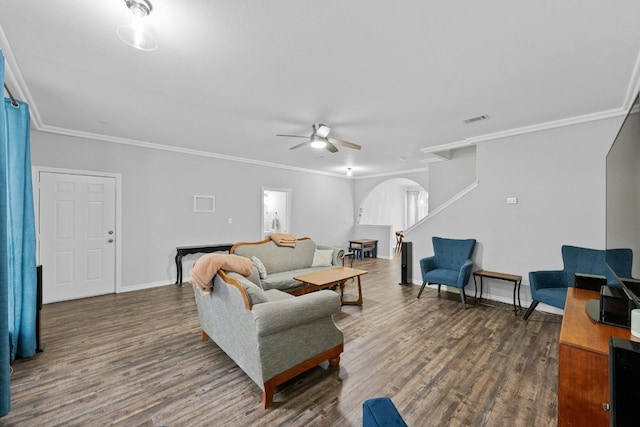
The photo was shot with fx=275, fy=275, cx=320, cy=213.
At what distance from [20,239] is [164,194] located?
109 inches

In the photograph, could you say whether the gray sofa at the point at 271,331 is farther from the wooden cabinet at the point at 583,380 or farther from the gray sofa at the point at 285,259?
the gray sofa at the point at 285,259

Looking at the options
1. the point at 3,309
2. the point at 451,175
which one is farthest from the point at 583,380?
the point at 451,175

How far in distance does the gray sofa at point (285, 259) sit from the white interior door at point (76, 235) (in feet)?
7.46

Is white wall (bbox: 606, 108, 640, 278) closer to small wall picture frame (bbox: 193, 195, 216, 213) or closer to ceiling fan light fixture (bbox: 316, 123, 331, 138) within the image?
ceiling fan light fixture (bbox: 316, 123, 331, 138)

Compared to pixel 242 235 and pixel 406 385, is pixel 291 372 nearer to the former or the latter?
pixel 406 385

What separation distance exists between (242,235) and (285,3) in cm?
516

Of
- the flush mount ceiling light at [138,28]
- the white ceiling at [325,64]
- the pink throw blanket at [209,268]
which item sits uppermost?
the white ceiling at [325,64]

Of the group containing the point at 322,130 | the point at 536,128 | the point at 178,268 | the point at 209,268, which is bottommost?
the point at 178,268

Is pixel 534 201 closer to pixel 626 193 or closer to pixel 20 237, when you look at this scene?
pixel 626 193

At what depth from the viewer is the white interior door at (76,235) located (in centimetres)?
410

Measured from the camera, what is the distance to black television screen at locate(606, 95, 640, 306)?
1.38 m

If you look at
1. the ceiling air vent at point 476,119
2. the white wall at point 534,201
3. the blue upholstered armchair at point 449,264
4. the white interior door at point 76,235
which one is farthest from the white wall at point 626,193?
the white interior door at point 76,235

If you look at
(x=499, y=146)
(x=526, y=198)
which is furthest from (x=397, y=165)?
(x=526, y=198)

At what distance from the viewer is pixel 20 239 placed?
245 centimetres
